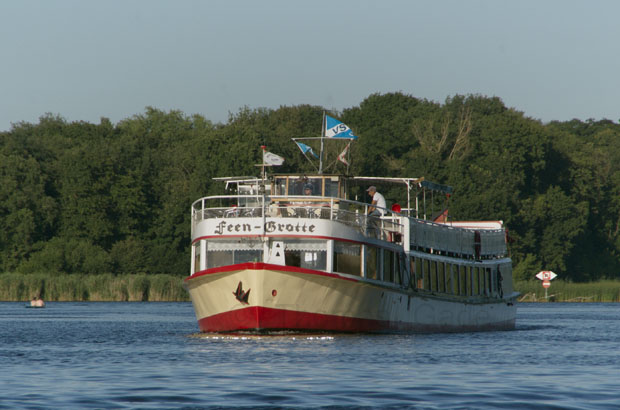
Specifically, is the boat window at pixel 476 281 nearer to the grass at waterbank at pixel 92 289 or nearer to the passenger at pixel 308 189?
the passenger at pixel 308 189

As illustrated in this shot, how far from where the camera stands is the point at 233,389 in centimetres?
2169

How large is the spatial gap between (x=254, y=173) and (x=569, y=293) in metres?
28.2

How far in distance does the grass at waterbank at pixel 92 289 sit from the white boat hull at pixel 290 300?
40.1 metres

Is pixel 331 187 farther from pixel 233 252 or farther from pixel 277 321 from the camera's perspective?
pixel 277 321

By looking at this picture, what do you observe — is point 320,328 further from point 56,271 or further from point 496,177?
point 496,177

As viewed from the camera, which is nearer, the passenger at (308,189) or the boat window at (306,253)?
the boat window at (306,253)

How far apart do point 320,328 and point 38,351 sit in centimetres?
784

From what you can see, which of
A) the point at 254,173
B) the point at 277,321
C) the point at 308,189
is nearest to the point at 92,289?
the point at 254,173

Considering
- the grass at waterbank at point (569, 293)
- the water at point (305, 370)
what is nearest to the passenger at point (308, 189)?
the water at point (305, 370)

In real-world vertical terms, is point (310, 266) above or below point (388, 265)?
below

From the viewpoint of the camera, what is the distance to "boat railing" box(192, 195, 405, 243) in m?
34.1

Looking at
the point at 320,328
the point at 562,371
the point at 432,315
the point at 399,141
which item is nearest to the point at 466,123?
the point at 399,141

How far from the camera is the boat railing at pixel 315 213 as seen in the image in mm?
34125

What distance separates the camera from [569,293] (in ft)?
288
